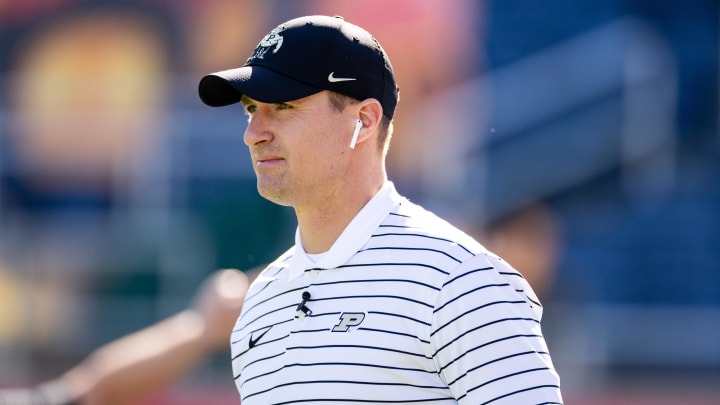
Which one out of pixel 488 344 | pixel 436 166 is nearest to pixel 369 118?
pixel 488 344

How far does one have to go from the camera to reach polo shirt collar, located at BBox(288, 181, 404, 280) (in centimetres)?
227

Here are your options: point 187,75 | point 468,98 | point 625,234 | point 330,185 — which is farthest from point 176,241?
point 330,185

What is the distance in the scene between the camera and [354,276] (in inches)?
87.5

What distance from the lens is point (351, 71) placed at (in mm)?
2322

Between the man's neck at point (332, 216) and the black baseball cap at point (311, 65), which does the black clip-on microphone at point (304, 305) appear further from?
the black baseball cap at point (311, 65)

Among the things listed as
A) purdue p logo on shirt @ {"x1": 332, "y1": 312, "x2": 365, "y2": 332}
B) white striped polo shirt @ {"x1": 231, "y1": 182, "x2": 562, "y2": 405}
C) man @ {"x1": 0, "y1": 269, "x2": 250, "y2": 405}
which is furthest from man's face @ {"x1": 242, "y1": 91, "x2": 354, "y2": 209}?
man @ {"x1": 0, "y1": 269, "x2": 250, "y2": 405}

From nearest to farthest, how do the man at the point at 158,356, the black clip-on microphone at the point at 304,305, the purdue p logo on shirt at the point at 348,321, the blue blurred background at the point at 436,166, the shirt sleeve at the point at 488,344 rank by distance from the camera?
the shirt sleeve at the point at 488,344 < the purdue p logo on shirt at the point at 348,321 < the black clip-on microphone at the point at 304,305 < the man at the point at 158,356 < the blue blurred background at the point at 436,166

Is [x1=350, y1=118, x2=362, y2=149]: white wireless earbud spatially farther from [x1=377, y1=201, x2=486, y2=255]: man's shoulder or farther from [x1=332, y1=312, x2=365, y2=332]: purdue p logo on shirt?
[x1=332, y1=312, x2=365, y2=332]: purdue p logo on shirt

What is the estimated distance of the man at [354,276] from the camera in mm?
2037

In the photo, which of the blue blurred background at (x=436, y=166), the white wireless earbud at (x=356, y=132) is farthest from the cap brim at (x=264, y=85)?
the blue blurred background at (x=436, y=166)

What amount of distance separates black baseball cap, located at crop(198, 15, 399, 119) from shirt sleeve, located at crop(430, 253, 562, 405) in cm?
47

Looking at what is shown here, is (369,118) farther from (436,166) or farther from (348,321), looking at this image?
(436,166)

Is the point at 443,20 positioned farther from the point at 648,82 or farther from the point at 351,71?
the point at 351,71

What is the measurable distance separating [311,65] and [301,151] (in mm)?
168
